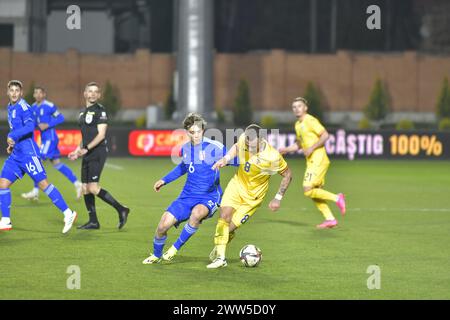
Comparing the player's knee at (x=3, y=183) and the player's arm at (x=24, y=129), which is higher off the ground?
the player's arm at (x=24, y=129)

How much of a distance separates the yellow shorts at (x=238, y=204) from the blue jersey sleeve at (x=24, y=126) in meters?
3.58

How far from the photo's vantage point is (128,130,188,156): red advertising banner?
31234mm

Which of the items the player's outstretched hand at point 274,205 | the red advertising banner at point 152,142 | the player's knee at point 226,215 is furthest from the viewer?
the red advertising banner at point 152,142

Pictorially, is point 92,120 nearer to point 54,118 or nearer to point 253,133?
point 253,133

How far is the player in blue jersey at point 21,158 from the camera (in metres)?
14.5

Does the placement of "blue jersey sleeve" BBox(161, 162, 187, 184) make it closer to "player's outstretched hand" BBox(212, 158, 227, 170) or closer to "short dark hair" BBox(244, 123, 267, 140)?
"player's outstretched hand" BBox(212, 158, 227, 170)

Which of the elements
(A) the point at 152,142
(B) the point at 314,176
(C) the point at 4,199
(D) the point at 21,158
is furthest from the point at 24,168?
(A) the point at 152,142

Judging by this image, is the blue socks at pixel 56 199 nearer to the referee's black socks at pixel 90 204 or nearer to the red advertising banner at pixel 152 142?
the referee's black socks at pixel 90 204

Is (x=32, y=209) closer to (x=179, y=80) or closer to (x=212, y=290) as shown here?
(x=212, y=290)

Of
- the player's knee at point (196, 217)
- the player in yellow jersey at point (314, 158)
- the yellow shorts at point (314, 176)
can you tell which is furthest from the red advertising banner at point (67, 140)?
the player's knee at point (196, 217)

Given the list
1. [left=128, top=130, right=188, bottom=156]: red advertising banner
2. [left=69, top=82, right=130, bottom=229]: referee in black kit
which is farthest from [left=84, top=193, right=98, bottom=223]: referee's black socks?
[left=128, top=130, right=188, bottom=156]: red advertising banner

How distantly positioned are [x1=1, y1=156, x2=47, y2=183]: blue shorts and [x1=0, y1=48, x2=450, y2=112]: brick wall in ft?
126

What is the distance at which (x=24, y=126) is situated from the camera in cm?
1455
